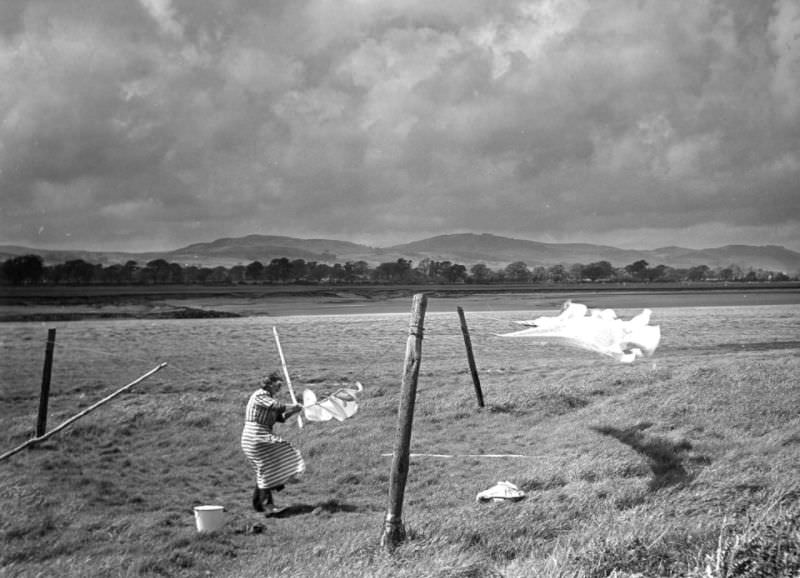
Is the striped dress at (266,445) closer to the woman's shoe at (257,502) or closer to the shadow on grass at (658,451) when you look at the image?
the woman's shoe at (257,502)

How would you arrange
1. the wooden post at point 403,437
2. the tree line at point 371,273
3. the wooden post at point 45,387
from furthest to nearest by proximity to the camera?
1. the tree line at point 371,273
2. the wooden post at point 45,387
3. the wooden post at point 403,437

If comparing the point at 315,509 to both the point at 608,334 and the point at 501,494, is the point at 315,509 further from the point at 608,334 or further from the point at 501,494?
the point at 608,334

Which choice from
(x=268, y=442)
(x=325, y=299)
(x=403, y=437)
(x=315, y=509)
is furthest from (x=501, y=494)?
(x=325, y=299)

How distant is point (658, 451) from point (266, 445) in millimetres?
3997

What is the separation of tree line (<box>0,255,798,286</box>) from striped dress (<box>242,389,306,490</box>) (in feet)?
21.5

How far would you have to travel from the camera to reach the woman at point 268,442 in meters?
6.32

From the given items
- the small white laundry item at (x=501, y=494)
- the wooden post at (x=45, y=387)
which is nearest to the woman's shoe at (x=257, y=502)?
the small white laundry item at (x=501, y=494)

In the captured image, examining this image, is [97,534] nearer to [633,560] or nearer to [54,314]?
[633,560]

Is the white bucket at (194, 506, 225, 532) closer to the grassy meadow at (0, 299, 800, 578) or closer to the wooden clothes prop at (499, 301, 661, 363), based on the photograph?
the grassy meadow at (0, 299, 800, 578)

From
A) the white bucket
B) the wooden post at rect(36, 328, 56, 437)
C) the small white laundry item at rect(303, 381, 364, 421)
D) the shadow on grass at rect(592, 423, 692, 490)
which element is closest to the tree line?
the wooden post at rect(36, 328, 56, 437)

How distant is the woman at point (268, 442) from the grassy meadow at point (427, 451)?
0.38 m

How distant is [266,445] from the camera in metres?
6.37

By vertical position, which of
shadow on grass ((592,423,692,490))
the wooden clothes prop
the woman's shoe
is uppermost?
the wooden clothes prop

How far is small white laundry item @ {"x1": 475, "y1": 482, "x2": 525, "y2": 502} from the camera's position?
6.48m
